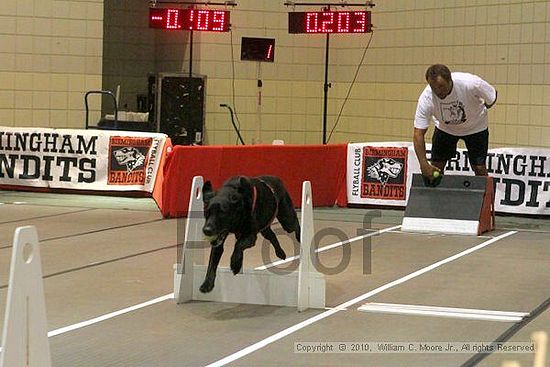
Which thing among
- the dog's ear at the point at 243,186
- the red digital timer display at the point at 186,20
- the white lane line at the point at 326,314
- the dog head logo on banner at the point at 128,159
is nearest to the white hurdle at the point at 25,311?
the white lane line at the point at 326,314

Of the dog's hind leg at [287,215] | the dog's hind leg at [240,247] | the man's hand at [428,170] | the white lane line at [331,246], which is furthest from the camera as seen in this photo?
the man's hand at [428,170]

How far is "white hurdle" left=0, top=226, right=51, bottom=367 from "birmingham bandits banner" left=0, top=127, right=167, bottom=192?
9.19m

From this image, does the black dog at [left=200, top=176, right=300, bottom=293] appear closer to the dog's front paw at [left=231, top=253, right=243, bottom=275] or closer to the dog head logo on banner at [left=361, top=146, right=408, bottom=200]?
the dog's front paw at [left=231, top=253, right=243, bottom=275]

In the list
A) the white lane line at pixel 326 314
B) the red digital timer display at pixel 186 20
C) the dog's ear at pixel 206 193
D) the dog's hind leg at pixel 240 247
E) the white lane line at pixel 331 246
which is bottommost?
the white lane line at pixel 326 314

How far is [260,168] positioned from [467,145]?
2802mm

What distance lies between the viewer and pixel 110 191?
13.8m

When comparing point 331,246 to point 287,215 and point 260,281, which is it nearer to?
point 287,215

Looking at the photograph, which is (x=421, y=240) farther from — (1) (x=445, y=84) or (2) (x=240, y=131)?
(2) (x=240, y=131)

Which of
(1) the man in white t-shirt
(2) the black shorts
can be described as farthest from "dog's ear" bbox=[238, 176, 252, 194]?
(2) the black shorts

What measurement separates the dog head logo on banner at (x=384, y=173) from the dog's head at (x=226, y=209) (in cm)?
658

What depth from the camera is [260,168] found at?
12.7 metres

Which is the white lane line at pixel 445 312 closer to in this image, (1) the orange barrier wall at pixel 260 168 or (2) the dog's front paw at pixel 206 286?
(2) the dog's front paw at pixel 206 286

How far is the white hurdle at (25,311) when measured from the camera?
4.05 meters

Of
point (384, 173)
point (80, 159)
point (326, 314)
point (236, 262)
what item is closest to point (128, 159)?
point (80, 159)
